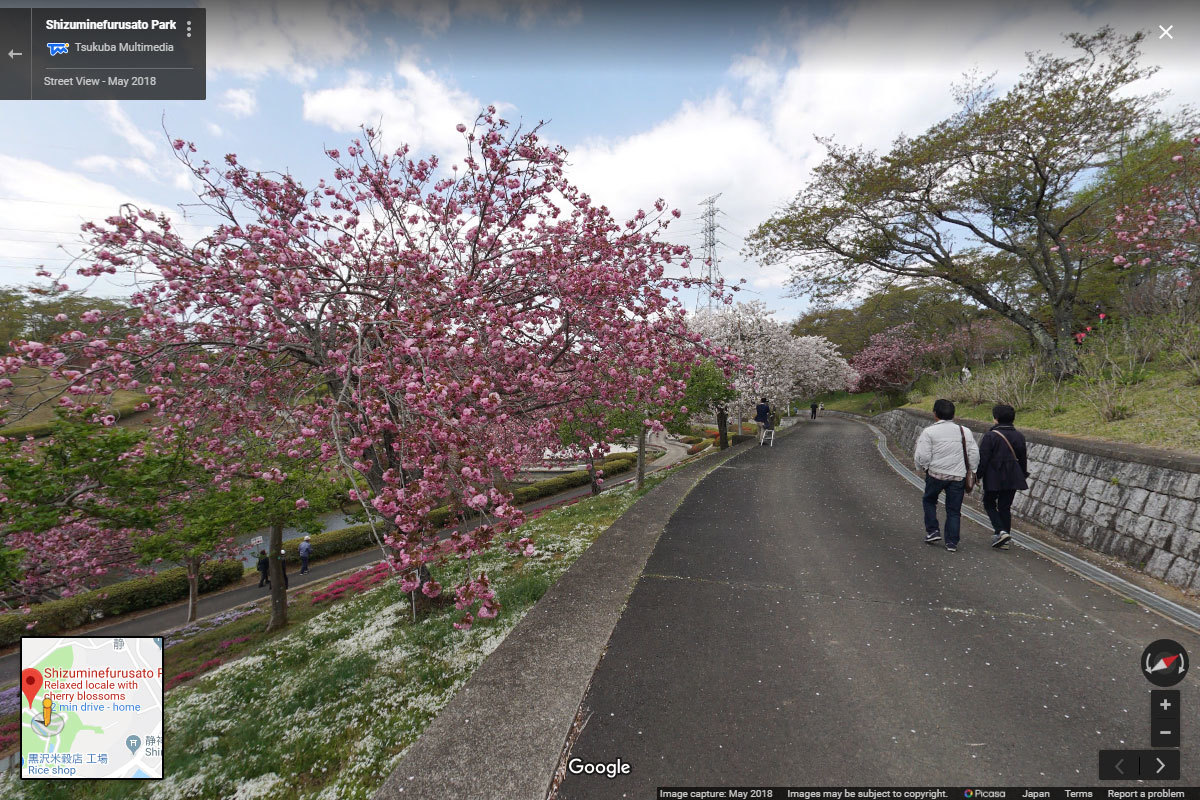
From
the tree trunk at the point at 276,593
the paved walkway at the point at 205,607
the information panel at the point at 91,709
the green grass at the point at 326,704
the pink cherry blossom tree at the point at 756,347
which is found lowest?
the paved walkway at the point at 205,607

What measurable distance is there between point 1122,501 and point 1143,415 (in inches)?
109

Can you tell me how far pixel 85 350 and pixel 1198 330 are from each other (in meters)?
15.6

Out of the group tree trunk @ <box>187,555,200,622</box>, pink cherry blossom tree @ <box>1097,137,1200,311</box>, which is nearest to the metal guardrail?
pink cherry blossom tree @ <box>1097,137,1200,311</box>

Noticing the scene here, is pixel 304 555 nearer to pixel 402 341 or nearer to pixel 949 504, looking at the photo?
pixel 402 341

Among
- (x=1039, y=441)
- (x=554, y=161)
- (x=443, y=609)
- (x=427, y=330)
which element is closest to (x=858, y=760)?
(x=427, y=330)

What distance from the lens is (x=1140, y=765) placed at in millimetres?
2297

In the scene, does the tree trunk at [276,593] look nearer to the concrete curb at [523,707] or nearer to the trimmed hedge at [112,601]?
the trimmed hedge at [112,601]

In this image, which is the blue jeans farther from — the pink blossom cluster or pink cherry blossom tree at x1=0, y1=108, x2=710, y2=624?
the pink blossom cluster

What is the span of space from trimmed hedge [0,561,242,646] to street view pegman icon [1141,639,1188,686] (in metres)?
20.3

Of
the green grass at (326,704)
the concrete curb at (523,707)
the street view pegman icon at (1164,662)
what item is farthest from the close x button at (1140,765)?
the green grass at (326,704)

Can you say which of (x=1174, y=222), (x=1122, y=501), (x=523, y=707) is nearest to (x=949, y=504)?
(x=1122, y=501)

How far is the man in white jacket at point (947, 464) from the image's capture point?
543 centimetres

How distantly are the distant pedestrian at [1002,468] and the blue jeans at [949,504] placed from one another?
0.34 meters

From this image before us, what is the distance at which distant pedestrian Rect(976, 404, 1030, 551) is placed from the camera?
538cm
